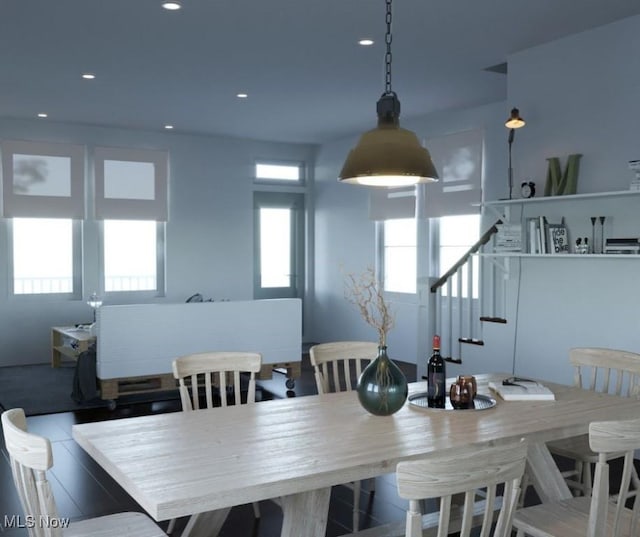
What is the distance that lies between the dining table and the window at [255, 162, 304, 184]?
24.1ft

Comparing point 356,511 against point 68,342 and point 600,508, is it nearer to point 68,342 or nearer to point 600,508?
point 600,508

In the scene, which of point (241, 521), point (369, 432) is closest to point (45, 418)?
point (241, 521)

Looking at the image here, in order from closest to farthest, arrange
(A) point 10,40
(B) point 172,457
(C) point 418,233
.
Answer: (B) point 172,457, (A) point 10,40, (C) point 418,233

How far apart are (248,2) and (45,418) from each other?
378 cm

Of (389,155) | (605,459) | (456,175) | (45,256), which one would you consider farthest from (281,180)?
(605,459)

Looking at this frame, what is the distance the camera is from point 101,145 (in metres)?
8.97

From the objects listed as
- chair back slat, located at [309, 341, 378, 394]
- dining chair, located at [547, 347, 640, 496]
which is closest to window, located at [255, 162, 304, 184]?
chair back slat, located at [309, 341, 378, 394]

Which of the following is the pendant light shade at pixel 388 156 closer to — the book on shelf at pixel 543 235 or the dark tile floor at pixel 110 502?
the dark tile floor at pixel 110 502

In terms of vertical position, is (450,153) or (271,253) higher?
(450,153)

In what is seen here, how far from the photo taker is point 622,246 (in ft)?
15.0

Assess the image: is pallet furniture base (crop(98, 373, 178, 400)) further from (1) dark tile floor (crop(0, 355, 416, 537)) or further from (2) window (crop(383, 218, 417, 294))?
(2) window (crop(383, 218, 417, 294))

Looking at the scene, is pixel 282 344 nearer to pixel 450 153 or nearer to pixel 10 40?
pixel 450 153

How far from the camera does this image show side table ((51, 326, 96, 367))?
663cm

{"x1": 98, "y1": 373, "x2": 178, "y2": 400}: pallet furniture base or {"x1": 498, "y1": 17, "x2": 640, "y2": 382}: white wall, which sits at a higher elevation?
{"x1": 498, "y1": 17, "x2": 640, "y2": 382}: white wall
